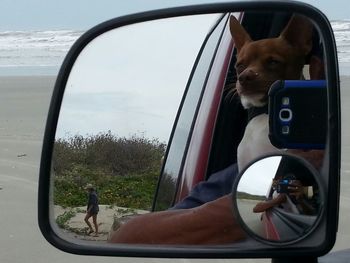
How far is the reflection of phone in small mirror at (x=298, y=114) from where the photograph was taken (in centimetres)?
170

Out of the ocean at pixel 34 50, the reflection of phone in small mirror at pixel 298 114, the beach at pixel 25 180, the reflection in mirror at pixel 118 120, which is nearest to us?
the reflection of phone in small mirror at pixel 298 114

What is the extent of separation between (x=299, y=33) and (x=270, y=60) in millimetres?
126

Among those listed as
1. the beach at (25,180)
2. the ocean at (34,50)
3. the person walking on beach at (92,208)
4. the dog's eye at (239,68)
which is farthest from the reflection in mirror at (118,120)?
the ocean at (34,50)

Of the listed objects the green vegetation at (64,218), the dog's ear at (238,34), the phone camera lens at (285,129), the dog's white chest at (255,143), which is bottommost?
the green vegetation at (64,218)

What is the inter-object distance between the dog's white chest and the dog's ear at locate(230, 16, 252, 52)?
20cm

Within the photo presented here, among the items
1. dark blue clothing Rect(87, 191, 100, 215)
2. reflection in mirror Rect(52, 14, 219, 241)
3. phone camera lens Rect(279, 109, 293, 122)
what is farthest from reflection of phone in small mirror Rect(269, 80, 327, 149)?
dark blue clothing Rect(87, 191, 100, 215)

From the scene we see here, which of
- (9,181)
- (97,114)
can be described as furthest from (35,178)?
(97,114)

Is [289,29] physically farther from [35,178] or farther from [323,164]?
[35,178]

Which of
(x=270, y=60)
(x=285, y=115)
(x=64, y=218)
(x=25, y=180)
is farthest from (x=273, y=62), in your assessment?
(x=25, y=180)

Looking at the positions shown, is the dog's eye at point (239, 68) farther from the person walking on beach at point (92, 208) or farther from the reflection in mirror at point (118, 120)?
the person walking on beach at point (92, 208)

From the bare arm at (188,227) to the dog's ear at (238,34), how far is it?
0.36 metres

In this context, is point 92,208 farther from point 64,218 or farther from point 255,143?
point 255,143

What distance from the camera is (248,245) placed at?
1.80 metres

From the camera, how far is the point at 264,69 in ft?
5.65
